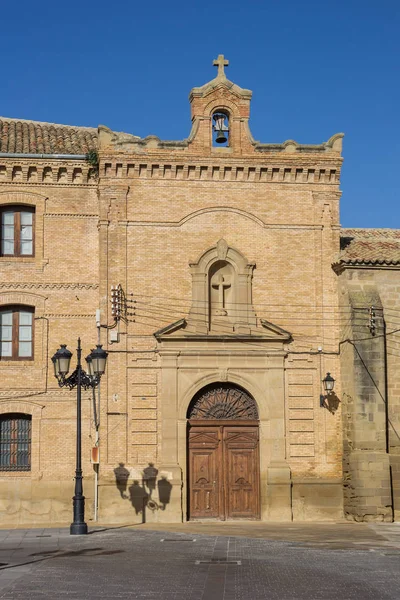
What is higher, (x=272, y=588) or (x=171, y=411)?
(x=171, y=411)

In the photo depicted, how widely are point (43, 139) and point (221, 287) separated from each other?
663 centimetres

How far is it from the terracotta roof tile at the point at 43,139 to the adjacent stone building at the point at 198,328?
0.21 metres

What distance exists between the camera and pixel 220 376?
84.0 feet

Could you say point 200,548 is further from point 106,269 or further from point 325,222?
point 325,222

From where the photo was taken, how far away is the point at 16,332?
84.7 feet

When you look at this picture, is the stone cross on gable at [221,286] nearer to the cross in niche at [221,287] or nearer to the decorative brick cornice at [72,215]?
the cross in niche at [221,287]

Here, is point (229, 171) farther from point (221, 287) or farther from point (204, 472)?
point (204, 472)

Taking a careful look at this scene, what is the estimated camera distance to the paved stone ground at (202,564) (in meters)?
13.6

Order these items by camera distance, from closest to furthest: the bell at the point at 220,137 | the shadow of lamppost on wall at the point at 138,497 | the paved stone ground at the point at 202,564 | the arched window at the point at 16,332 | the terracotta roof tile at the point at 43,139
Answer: the paved stone ground at the point at 202,564, the shadow of lamppost on wall at the point at 138,497, the arched window at the point at 16,332, the terracotta roof tile at the point at 43,139, the bell at the point at 220,137

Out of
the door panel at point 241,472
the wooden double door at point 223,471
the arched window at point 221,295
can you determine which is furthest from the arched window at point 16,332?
the door panel at point 241,472

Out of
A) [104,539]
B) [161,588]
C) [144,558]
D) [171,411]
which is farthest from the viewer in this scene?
[171,411]

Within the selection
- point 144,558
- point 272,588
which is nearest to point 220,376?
point 144,558

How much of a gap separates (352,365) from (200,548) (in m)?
8.37

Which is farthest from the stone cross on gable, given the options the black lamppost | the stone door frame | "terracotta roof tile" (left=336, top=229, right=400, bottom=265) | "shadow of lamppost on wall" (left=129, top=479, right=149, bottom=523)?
"shadow of lamppost on wall" (left=129, top=479, right=149, bottom=523)
